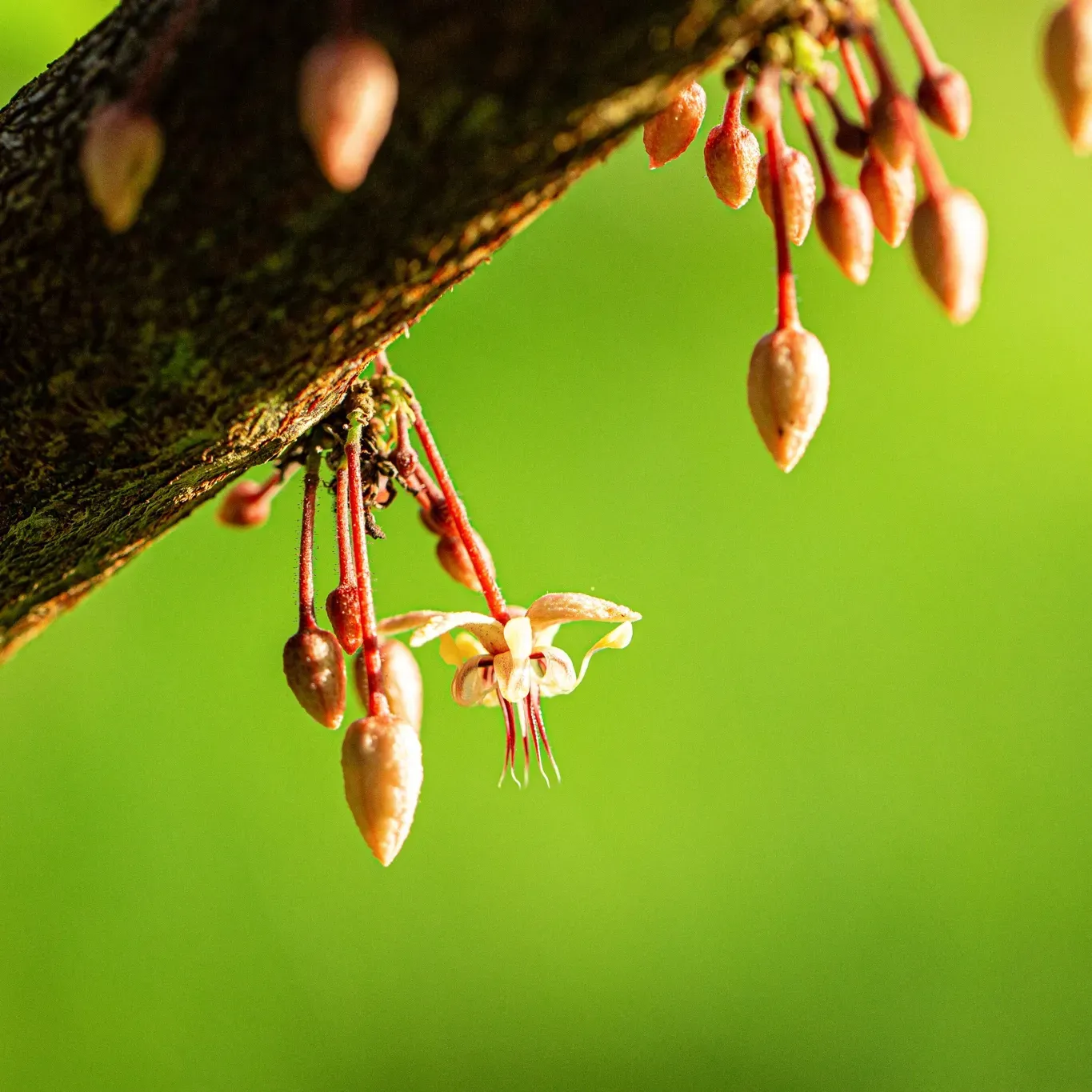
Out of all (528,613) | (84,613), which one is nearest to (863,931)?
(84,613)

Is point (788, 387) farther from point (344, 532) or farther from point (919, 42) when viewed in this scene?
point (344, 532)

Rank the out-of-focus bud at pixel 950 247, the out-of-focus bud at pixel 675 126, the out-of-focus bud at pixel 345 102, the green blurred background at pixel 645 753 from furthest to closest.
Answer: the green blurred background at pixel 645 753 → the out-of-focus bud at pixel 675 126 → the out-of-focus bud at pixel 950 247 → the out-of-focus bud at pixel 345 102

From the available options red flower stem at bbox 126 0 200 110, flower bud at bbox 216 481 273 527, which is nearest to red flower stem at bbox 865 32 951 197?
red flower stem at bbox 126 0 200 110

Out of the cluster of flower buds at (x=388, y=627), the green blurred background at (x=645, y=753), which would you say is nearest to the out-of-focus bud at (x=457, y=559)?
the cluster of flower buds at (x=388, y=627)

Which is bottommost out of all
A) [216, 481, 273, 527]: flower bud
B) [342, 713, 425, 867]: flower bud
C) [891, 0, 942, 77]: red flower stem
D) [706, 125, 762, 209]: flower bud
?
[342, 713, 425, 867]: flower bud

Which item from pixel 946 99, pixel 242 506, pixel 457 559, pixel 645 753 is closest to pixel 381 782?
pixel 457 559

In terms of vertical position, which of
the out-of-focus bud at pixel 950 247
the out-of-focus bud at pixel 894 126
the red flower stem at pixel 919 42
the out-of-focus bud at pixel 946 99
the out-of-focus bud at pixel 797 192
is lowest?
the out-of-focus bud at pixel 950 247

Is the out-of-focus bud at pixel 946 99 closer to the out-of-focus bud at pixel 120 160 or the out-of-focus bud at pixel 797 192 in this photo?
the out-of-focus bud at pixel 797 192

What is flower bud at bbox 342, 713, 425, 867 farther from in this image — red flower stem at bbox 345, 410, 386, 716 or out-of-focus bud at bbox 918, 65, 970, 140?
out-of-focus bud at bbox 918, 65, 970, 140
